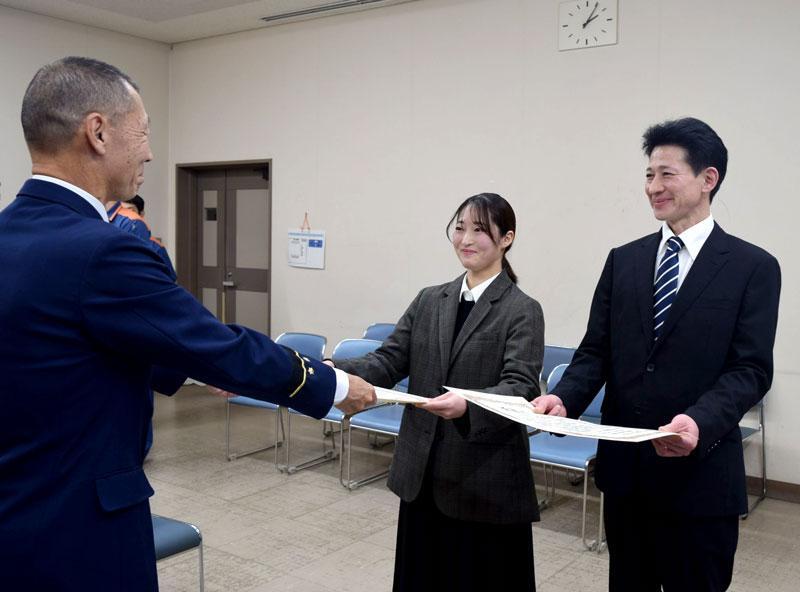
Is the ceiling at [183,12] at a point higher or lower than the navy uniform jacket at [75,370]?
higher

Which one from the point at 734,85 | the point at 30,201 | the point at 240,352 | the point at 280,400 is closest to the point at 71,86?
the point at 30,201

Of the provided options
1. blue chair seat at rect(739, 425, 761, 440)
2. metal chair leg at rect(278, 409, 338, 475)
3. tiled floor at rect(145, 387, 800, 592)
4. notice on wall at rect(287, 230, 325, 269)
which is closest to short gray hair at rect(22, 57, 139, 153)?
tiled floor at rect(145, 387, 800, 592)

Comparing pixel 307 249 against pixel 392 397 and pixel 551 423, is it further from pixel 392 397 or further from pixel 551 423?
pixel 551 423

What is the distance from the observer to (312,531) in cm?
436

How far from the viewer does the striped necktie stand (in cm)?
213

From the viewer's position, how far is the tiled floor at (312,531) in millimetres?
3742

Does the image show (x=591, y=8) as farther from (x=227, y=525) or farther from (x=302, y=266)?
(x=227, y=525)

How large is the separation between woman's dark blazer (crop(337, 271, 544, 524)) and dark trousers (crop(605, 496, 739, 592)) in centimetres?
34

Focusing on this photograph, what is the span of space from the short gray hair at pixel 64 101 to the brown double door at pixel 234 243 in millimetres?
6144

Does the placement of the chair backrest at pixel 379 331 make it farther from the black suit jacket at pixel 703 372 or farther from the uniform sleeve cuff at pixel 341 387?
the uniform sleeve cuff at pixel 341 387

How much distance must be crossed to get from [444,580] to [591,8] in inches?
172

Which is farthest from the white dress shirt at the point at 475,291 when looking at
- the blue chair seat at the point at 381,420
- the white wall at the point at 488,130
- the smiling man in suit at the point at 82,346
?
the white wall at the point at 488,130

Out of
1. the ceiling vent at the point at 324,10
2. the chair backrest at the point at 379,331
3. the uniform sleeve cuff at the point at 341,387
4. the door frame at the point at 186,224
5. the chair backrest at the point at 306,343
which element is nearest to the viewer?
the uniform sleeve cuff at the point at 341,387

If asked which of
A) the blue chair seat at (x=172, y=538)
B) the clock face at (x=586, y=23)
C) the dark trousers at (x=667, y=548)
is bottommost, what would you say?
the blue chair seat at (x=172, y=538)
